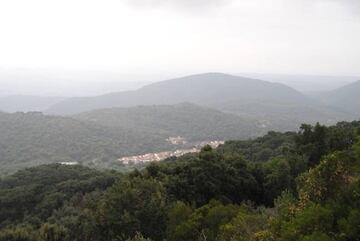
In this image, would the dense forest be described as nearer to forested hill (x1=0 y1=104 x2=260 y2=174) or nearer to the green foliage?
the green foliage

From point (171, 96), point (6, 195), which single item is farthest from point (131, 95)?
point (6, 195)

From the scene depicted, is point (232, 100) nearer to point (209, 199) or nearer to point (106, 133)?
point (106, 133)

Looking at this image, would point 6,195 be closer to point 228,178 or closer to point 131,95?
point 228,178

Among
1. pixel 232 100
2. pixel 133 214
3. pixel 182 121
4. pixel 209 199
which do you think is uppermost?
pixel 133 214

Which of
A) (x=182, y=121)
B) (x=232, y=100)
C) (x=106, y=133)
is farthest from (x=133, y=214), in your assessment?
(x=232, y=100)

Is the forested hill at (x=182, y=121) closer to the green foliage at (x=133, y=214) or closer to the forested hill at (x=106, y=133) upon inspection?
the forested hill at (x=106, y=133)

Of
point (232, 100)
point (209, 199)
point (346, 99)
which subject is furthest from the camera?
point (346, 99)

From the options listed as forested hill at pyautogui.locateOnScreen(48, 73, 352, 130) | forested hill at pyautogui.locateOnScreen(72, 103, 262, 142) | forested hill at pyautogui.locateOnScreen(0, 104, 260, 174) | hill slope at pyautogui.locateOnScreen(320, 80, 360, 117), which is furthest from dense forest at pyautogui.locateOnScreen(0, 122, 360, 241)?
hill slope at pyautogui.locateOnScreen(320, 80, 360, 117)

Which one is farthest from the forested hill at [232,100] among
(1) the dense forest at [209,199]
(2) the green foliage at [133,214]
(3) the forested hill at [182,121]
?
(2) the green foliage at [133,214]
